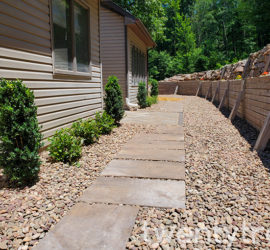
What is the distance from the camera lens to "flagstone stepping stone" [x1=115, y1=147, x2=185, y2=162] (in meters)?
3.69

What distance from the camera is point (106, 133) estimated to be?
5.38m

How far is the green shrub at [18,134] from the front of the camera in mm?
2576

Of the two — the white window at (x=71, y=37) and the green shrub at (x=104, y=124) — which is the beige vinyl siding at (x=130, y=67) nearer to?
the white window at (x=71, y=37)

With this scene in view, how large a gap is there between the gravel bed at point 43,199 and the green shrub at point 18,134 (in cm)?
20

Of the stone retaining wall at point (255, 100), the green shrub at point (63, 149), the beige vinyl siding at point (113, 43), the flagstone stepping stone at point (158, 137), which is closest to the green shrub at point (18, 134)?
the green shrub at point (63, 149)

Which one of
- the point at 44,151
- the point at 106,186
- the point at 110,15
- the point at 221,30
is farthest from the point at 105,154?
the point at 221,30

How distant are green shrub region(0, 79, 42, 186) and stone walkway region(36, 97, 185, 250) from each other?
772mm

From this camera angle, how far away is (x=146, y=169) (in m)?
3.26

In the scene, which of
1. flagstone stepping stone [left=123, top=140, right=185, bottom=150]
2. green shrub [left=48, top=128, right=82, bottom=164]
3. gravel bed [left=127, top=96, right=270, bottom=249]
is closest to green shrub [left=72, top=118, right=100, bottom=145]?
flagstone stepping stone [left=123, top=140, right=185, bottom=150]

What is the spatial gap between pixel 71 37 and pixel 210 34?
3390 cm

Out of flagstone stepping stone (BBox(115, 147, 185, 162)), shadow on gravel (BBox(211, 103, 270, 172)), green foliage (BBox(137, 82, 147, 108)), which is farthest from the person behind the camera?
green foliage (BBox(137, 82, 147, 108))

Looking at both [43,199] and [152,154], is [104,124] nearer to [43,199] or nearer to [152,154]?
[152,154]

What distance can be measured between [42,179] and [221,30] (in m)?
36.3

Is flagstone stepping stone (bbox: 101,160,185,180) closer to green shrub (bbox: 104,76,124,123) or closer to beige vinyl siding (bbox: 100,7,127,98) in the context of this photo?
green shrub (bbox: 104,76,124,123)
